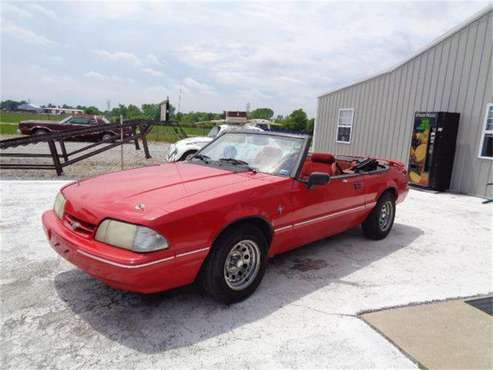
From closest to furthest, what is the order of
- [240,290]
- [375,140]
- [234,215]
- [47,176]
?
[234,215] → [240,290] → [47,176] → [375,140]

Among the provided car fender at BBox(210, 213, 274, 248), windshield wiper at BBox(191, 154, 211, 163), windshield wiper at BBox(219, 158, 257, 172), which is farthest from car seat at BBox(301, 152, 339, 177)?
car fender at BBox(210, 213, 274, 248)

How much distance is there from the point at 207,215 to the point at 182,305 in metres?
0.93

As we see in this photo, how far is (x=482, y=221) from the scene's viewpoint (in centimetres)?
655

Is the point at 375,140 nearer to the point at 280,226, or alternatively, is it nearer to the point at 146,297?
the point at 280,226

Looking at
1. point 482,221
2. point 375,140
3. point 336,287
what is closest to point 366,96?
point 375,140


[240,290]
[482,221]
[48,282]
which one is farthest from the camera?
[482,221]

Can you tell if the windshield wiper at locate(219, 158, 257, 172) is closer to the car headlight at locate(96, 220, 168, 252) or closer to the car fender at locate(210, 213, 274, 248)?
the car fender at locate(210, 213, 274, 248)

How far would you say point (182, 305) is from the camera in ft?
10.2

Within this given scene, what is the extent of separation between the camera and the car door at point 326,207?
12.0 feet

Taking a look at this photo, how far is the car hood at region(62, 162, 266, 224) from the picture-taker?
2.67m

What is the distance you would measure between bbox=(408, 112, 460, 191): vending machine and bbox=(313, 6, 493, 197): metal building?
22cm

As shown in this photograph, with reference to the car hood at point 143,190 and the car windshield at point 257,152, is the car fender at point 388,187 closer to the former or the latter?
the car windshield at point 257,152

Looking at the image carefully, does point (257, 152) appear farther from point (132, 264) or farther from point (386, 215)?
point (386, 215)

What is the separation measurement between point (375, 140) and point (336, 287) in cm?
988
